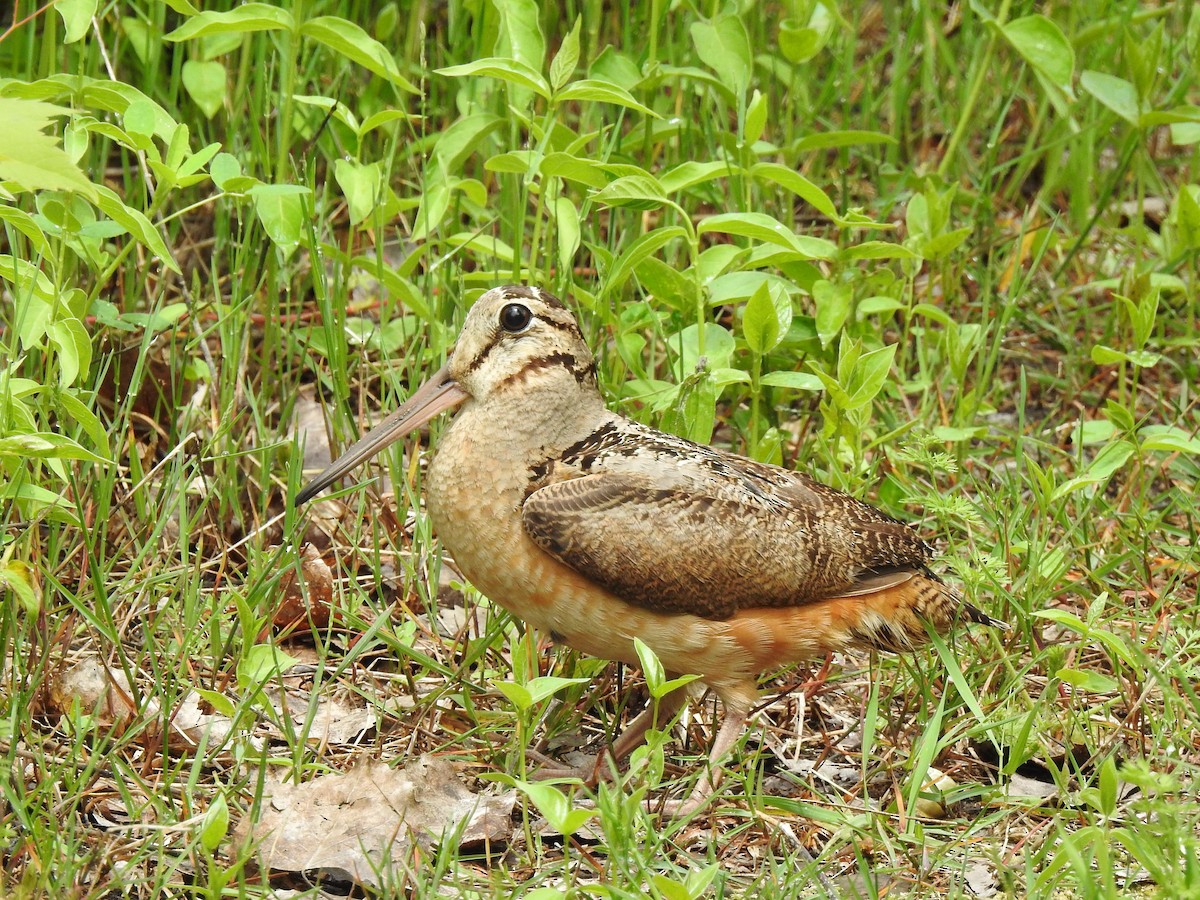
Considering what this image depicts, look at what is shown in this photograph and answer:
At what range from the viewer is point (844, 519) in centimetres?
414

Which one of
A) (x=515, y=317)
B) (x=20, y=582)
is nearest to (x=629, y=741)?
(x=515, y=317)

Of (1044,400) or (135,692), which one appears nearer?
(135,692)

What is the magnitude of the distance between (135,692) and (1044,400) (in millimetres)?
3507

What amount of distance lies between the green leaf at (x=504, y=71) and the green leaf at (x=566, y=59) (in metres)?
0.10

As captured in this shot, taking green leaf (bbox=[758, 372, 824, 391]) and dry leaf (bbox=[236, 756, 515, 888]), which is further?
green leaf (bbox=[758, 372, 824, 391])

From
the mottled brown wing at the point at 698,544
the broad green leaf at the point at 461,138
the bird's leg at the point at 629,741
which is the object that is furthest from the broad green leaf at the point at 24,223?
the bird's leg at the point at 629,741

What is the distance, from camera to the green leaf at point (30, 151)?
2709mm

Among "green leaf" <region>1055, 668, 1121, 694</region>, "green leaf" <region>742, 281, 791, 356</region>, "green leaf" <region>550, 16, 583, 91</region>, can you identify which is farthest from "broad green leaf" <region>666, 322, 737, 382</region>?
"green leaf" <region>1055, 668, 1121, 694</region>

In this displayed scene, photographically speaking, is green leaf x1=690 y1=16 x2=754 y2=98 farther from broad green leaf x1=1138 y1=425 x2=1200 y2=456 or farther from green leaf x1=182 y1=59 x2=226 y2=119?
broad green leaf x1=1138 y1=425 x2=1200 y2=456

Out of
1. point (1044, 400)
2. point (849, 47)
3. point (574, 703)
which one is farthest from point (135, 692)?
point (849, 47)

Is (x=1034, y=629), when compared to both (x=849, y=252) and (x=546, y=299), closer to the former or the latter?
(x=849, y=252)

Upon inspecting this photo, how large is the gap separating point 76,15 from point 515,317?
4.32 feet

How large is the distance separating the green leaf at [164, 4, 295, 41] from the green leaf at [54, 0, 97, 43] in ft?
0.92

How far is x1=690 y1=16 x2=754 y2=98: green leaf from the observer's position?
5.16 metres
